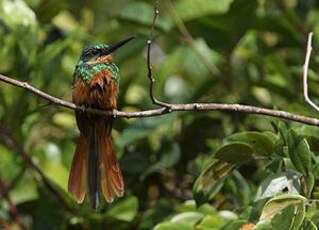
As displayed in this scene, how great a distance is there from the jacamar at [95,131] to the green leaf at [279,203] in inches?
24.8

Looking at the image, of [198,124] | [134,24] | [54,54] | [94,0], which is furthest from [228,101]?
[94,0]

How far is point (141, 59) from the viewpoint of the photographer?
3.09 metres

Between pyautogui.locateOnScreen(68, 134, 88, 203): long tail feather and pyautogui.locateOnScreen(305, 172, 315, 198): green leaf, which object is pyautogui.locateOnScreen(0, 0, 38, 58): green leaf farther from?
pyautogui.locateOnScreen(305, 172, 315, 198): green leaf

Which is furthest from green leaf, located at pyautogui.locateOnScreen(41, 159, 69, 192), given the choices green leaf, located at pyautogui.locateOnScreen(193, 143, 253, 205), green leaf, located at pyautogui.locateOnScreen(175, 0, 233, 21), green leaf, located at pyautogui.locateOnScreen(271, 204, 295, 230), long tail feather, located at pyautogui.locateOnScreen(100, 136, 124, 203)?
green leaf, located at pyautogui.locateOnScreen(271, 204, 295, 230)

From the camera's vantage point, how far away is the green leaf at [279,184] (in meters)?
1.59

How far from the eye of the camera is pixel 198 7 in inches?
110

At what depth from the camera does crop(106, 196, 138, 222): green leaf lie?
84.5 inches

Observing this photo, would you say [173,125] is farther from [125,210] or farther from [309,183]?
[309,183]

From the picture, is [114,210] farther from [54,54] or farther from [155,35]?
[155,35]

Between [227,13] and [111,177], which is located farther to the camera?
[227,13]

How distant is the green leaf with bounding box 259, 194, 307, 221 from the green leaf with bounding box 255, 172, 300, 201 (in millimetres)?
161

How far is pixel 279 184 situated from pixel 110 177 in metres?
0.61

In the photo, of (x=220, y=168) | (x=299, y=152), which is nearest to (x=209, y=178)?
(x=220, y=168)

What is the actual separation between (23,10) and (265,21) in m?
1.10
